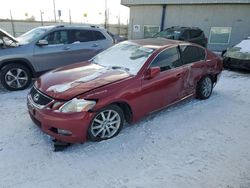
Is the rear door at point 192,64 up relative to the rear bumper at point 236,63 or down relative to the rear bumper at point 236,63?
up

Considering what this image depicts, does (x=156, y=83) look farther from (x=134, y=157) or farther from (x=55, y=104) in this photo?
(x=55, y=104)

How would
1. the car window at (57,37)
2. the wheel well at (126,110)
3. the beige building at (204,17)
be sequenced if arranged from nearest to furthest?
the wheel well at (126,110)
the car window at (57,37)
the beige building at (204,17)

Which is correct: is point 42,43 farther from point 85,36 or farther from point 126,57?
point 126,57

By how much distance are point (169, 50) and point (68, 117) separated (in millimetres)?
2367

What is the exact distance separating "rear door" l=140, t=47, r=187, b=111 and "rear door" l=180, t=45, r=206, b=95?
184 millimetres

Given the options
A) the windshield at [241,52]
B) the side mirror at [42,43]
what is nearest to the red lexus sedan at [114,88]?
the side mirror at [42,43]

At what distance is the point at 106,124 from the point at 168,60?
5.77 feet

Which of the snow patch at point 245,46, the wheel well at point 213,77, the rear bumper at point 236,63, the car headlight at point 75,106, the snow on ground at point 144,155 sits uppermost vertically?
the snow patch at point 245,46

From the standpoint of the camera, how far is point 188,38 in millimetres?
11711

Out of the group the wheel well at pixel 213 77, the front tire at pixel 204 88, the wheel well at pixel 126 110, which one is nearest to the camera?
the wheel well at pixel 126 110

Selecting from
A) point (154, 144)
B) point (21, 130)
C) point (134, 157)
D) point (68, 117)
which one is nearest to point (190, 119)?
point (154, 144)

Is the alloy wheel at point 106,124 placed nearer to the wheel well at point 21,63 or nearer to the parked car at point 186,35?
the wheel well at point 21,63

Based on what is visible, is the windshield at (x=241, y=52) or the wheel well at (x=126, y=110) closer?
the wheel well at (x=126, y=110)

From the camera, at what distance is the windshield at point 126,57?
159 inches
